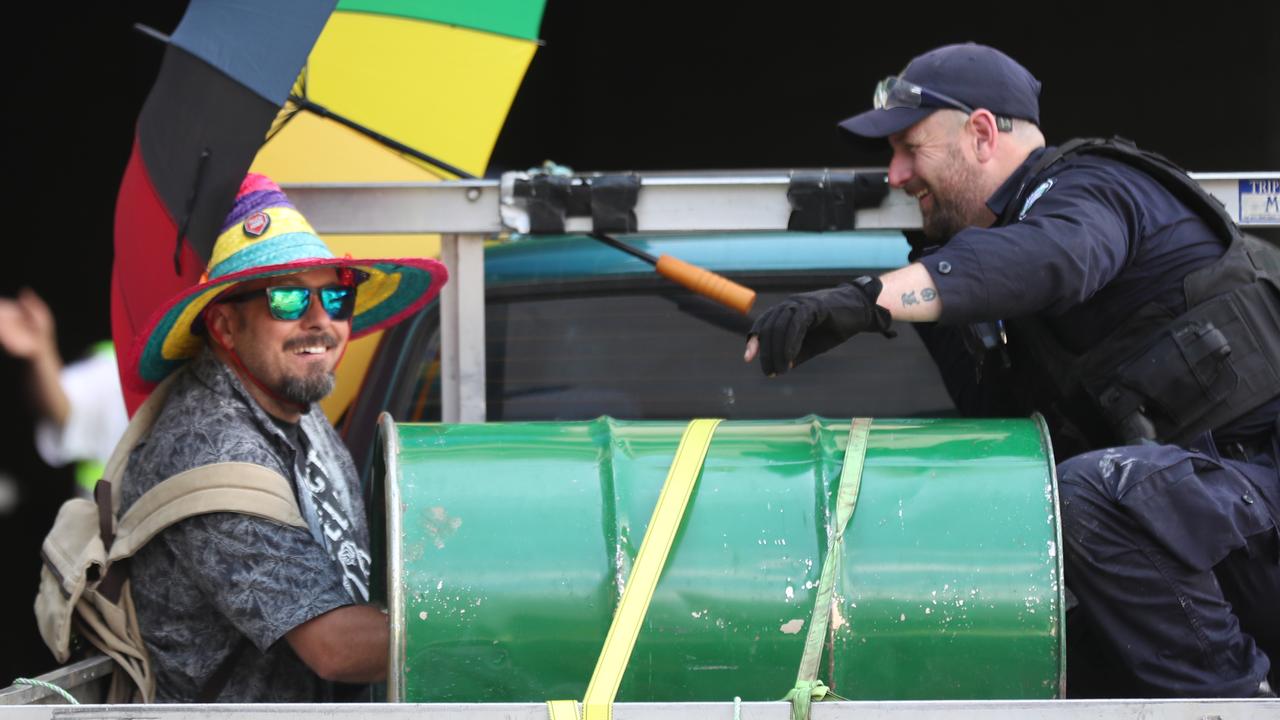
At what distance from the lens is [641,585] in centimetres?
236

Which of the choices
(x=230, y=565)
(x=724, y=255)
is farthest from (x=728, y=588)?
(x=724, y=255)

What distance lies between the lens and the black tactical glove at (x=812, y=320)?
2502mm

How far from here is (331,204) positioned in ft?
11.3

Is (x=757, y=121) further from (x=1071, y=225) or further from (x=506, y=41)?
(x=1071, y=225)

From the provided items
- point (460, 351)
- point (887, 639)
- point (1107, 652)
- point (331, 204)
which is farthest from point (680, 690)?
point (331, 204)

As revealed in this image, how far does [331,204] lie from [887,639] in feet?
5.50

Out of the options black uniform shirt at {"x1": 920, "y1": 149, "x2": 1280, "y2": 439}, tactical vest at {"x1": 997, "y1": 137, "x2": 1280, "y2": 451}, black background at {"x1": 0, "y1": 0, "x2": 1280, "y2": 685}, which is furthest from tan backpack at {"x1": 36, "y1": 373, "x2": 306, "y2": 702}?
black background at {"x1": 0, "y1": 0, "x2": 1280, "y2": 685}

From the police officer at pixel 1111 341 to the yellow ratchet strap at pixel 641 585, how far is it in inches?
8.6

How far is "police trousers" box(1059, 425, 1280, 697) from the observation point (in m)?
2.49

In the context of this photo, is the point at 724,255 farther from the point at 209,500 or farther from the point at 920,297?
the point at 209,500

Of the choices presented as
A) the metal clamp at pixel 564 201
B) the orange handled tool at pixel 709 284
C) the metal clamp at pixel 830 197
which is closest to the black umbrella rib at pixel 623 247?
the metal clamp at pixel 564 201

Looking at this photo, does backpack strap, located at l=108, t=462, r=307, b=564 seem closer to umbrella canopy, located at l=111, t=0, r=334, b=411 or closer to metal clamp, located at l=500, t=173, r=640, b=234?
umbrella canopy, located at l=111, t=0, r=334, b=411

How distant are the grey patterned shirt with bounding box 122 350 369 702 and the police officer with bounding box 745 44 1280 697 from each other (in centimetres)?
88

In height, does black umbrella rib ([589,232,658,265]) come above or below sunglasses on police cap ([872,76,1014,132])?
below
